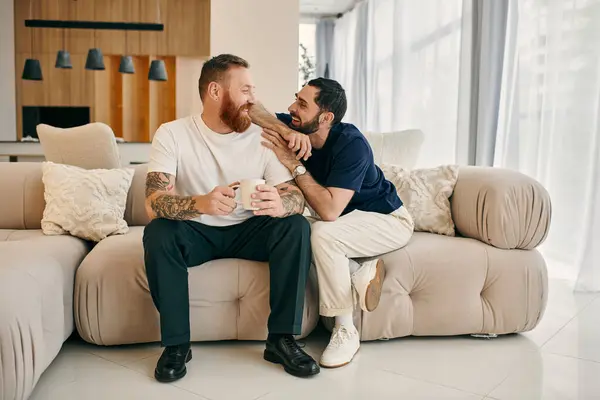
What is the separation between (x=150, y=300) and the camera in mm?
2250

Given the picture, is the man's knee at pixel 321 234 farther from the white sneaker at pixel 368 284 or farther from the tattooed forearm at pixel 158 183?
the tattooed forearm at pixel 158 183

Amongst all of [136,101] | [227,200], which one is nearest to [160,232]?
[227,200]

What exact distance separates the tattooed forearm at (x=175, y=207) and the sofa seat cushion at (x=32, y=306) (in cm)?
40

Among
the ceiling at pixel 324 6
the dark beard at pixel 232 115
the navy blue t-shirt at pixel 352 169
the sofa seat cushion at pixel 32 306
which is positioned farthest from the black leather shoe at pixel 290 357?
the ceiling at pixel 324 6

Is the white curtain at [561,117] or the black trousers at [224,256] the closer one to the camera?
the black trousers at [224,256]

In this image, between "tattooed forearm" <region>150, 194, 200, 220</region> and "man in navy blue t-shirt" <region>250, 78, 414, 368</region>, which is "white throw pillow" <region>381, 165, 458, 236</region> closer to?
"man in navy blue t-shirt" <region>250, 78, 414, 368</region>

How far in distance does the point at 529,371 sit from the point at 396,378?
48 cm

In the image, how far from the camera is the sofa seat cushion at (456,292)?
7.79 feet

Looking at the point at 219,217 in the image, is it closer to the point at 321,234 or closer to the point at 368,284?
the point at 321,234

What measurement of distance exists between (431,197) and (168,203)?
1.23 m

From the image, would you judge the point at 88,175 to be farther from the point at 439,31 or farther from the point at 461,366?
the point at 439,31

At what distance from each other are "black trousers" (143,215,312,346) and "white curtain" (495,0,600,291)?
76.2 inches

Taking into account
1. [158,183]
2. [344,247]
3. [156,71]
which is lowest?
[344,247]

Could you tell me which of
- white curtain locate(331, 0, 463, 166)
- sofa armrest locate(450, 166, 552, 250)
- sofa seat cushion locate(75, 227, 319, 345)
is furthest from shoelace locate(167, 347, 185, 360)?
white curtain locate(331, 0, 463, 166)
